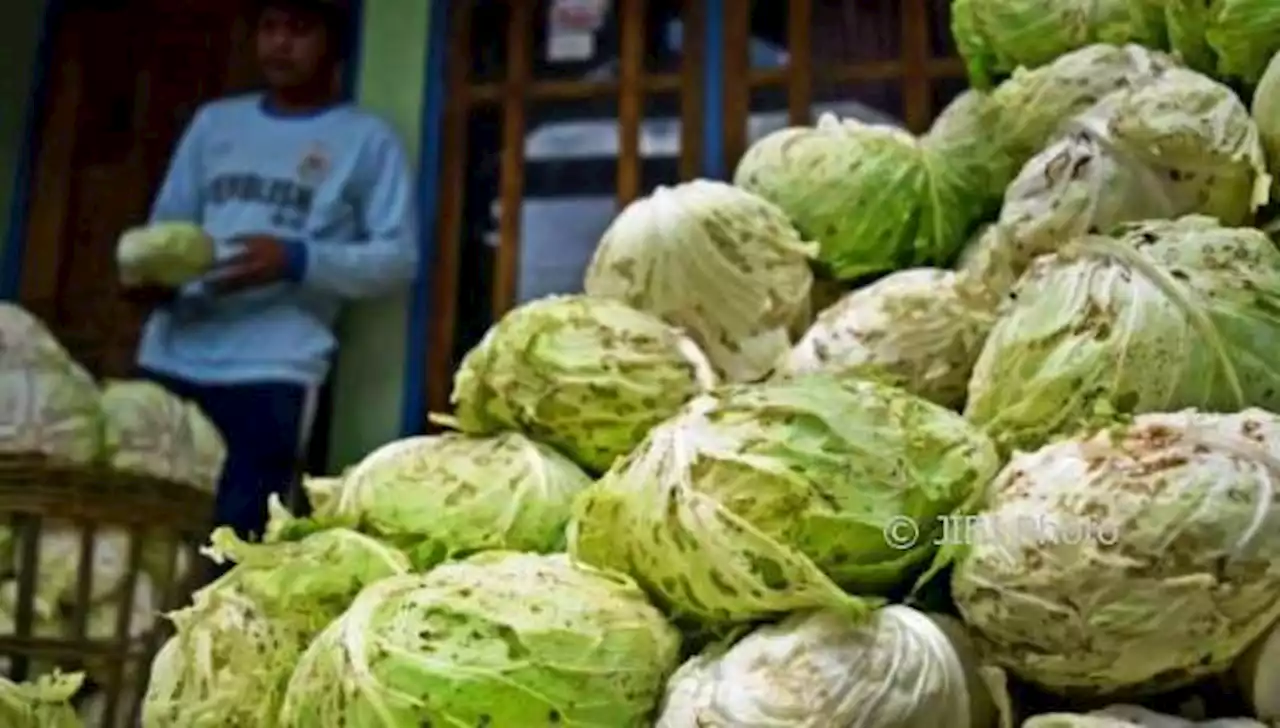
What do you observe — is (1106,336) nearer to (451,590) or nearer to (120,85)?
(451,590)

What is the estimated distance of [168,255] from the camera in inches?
132

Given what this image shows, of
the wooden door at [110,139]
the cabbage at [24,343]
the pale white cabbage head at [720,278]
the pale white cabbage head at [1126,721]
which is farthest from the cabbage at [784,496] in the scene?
the wooden door at [110,139]

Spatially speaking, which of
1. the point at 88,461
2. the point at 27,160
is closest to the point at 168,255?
the point at 88,461

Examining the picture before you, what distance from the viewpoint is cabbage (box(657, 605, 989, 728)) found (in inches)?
39.7

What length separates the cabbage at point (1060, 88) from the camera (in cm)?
155

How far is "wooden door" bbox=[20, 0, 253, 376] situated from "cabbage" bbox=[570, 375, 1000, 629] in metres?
3.10

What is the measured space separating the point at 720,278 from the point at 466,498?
0.39 meters

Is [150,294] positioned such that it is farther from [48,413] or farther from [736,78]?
[736,78]

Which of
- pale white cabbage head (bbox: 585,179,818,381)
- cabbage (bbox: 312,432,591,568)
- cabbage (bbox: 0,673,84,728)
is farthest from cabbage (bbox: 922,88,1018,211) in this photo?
cabbage (bbox: 0,673,84,728)

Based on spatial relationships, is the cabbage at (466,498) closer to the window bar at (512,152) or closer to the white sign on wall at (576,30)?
the window bar at (512,152)

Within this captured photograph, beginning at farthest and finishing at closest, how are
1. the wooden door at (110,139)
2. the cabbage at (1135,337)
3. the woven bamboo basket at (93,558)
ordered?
the wooden door at (110,139) < the woven bamboo basket at (93,558) < the cabbage at (1135,337)

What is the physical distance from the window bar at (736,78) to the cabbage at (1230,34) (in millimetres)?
2059

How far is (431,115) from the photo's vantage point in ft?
12.4

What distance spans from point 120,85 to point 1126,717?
3612mm
